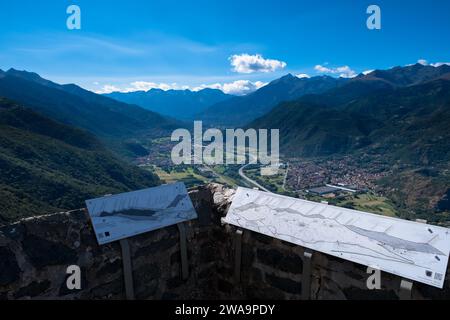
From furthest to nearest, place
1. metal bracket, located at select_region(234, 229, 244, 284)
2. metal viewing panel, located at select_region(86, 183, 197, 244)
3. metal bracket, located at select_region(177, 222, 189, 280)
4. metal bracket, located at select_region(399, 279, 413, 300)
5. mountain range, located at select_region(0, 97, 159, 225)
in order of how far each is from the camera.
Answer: mountain range, located at select_region(0, 97, 159, 225) < metal bracket, located at select_region(234, 229, 244, 284) < metal bracket, located at select_region(177, 222, 189, 280) < metal viewing panel, located at select_region(86, 183, 197, 244) < metal bracket, located at select_region(399, 279, 413, 300)

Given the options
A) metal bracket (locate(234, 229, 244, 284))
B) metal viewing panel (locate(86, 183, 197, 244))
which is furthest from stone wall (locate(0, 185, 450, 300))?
metal viewing panel (locate(86, 183, 197, 244))

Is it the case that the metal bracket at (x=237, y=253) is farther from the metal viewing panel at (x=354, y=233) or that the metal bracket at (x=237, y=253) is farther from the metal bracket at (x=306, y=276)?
the metal bracket at (x=306, y=276)

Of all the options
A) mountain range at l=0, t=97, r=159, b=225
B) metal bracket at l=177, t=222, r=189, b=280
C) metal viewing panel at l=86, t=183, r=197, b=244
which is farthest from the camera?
mountain range at l=0, t=97, r=159, b=225

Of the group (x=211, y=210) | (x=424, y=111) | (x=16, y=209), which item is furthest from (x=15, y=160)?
(x=424, y=111)

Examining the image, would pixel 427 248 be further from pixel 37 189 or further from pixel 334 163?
pixel 334 163

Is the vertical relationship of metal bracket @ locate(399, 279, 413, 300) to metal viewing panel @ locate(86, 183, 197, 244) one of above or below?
below

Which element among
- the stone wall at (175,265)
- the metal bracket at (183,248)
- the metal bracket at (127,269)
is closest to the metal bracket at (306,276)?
the stone wall at (175,265)

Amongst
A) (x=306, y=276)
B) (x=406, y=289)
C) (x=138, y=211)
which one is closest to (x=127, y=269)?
(x=138, y=211)

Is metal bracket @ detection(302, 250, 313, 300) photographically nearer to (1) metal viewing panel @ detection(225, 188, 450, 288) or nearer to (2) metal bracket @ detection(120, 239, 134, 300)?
(1) metal viewing panel @ detection(225, 188, 450, 288)
